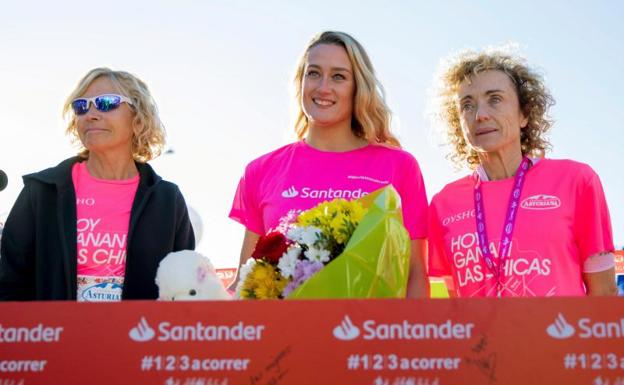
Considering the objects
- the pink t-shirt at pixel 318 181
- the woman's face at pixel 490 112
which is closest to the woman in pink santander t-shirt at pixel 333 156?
the pink t-shirt at pixel 318 181

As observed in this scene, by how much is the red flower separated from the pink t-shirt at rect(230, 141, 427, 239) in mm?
747

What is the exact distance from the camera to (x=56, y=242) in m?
3.30

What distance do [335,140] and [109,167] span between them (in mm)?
1215

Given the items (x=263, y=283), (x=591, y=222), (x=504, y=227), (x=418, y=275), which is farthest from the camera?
(x=504, y=227)

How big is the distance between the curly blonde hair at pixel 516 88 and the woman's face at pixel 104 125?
1749 millimetres

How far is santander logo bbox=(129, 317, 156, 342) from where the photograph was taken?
1406 millimetres

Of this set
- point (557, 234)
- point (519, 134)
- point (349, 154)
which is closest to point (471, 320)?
point (557, 234)

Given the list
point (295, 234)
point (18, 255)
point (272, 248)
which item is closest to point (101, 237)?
point (18, 255)

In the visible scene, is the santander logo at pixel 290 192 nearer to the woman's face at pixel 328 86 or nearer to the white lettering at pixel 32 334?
the woman's face at pixel 328 86

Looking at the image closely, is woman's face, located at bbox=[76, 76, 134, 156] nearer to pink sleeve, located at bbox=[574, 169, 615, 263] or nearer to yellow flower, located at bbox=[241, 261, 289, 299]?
yellow flower, located at bbox=[241, 261, 289, 299]

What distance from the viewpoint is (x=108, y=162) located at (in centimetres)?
374

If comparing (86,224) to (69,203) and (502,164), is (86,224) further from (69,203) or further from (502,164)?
(502,164)

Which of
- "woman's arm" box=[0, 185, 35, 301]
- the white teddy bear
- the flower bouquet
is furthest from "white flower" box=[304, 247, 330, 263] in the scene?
"woman's arm" box=[0, 185, 35, 301]

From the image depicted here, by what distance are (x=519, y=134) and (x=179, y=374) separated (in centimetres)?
267
